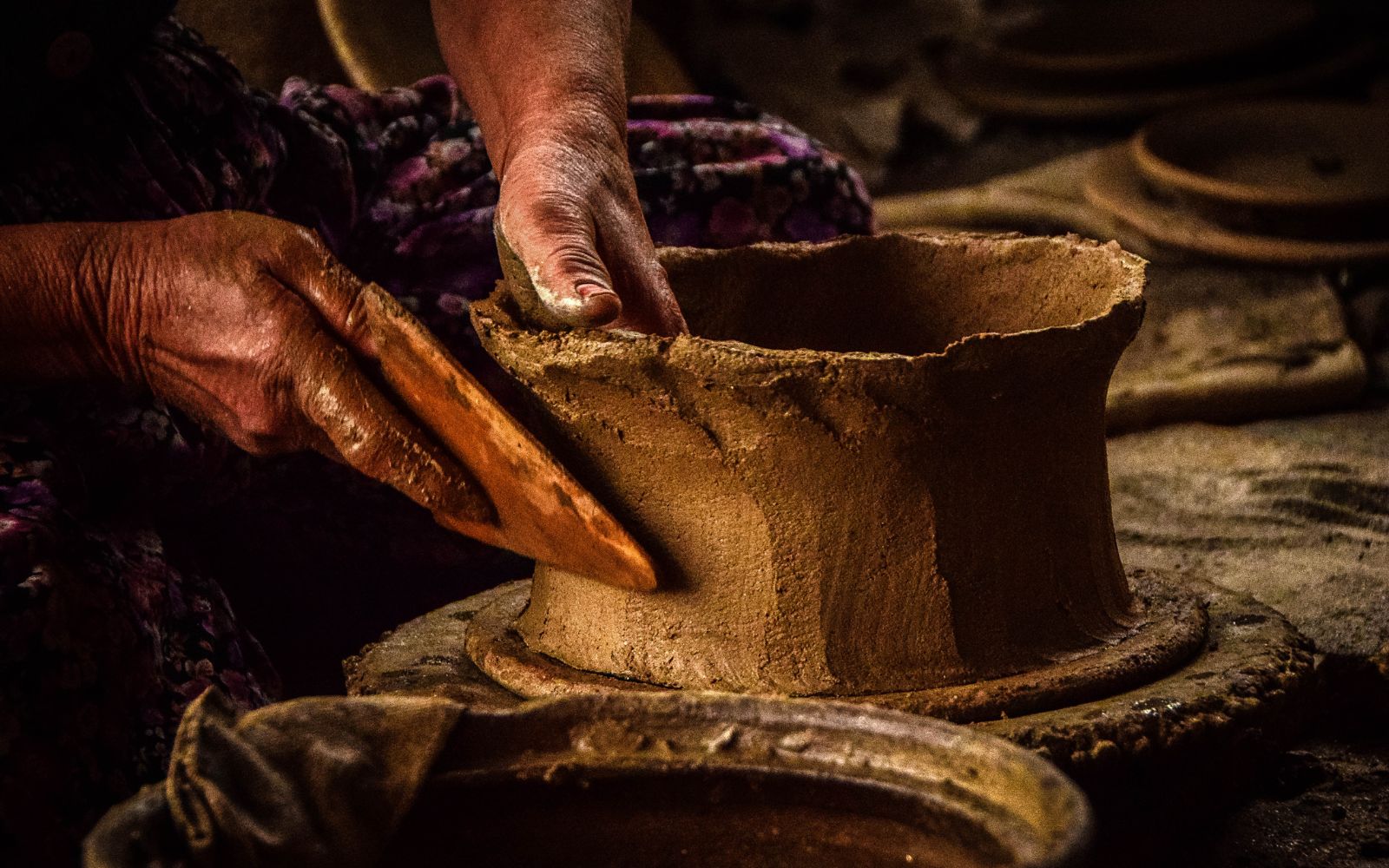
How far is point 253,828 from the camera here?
1.08m

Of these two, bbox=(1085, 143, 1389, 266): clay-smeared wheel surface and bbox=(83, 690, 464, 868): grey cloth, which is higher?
bbox=(1085, 143, 1389, 266): clay-smeared wheel surface

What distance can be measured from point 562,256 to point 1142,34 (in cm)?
501

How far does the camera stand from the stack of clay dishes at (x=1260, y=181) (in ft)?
12.6

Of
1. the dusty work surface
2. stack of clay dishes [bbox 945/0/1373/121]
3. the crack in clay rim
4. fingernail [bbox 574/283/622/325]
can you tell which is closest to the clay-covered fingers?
fingernail [bbox 574/283/622/325]

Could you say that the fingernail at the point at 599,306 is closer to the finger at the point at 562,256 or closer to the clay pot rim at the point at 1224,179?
the finger at the point at 562,256

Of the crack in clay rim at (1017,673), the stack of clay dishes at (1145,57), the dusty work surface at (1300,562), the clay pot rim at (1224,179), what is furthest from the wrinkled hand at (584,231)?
the stack of clay dishes at (1145,57)

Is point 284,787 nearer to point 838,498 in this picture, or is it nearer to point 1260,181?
point 838,498

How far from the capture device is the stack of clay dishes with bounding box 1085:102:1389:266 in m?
3.85

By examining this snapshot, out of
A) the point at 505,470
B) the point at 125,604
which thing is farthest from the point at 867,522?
the point at 125,604

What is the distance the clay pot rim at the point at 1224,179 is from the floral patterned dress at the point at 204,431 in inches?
71.1

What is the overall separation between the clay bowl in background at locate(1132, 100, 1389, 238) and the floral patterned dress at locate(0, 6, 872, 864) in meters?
1.86

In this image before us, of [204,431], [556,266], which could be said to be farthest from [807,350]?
[204,431]

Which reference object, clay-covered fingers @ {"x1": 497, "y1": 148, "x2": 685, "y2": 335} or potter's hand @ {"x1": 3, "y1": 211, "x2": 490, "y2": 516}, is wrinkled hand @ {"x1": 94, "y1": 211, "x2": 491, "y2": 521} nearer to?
potter's hand @ {"x1": 3, "y1": 211, "x2": 490, "y2": 516}

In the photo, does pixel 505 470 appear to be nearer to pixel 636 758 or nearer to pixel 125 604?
pixel 636 758
